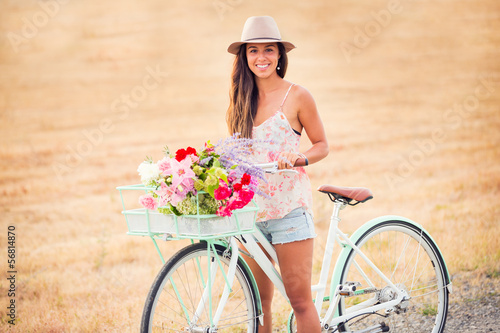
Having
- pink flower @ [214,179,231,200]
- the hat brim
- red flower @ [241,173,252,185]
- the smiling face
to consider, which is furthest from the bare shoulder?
pink flower @ [214,179,231,200]

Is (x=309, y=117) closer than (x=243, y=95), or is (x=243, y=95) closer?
(x=309, y=117)

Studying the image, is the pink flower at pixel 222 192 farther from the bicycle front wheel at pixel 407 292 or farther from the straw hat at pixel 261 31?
the bicycle front wheel at pixel 407 292

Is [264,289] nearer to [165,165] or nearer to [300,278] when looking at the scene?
[300,278]

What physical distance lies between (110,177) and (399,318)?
951 cm

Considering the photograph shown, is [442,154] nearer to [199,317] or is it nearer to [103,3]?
[199,317]

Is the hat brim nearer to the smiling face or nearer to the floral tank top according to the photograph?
the smiling face

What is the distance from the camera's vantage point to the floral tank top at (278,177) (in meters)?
3.66

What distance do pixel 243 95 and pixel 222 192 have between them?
39.4 inches

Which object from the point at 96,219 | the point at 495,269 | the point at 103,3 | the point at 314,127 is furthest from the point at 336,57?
the point at 314,127

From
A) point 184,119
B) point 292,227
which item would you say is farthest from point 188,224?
point 184,119

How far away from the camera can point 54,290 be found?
6816mm

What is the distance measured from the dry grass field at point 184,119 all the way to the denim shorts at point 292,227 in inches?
74.6

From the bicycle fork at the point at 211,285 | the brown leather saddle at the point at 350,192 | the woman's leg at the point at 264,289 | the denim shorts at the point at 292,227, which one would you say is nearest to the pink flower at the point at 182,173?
the bicycle fork at the point at 211,285

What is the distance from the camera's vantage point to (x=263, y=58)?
377 cm
